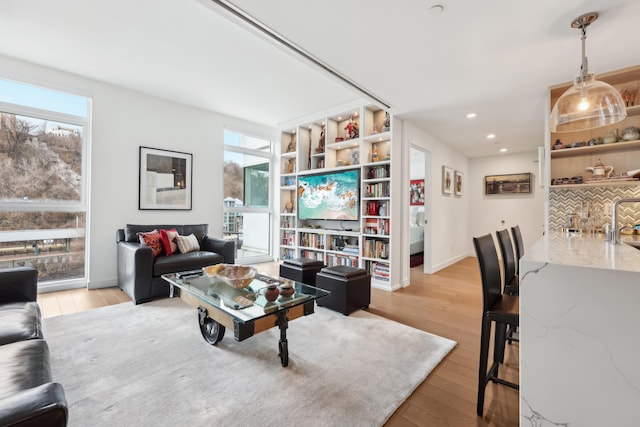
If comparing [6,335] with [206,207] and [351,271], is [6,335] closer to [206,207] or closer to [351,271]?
[351,271]

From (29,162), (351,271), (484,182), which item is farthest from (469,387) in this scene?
(484,182)

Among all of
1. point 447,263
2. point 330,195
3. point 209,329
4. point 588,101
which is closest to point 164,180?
point 330,195

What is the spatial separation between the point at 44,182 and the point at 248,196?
2.82m

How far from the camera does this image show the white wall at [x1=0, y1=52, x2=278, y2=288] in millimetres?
3547

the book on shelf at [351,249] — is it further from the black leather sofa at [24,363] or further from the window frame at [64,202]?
the window frame at [64,202]

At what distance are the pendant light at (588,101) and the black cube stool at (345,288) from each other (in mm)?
2171

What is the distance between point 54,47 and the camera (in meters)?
2.91

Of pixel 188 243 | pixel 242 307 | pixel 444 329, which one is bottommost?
pixel 444 329

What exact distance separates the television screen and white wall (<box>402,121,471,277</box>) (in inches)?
29.6

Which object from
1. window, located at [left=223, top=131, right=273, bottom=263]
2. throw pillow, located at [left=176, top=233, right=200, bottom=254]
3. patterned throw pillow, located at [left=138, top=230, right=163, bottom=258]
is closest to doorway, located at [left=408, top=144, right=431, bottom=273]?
window, located at [left=223, top=131, right=273, bottom=263]

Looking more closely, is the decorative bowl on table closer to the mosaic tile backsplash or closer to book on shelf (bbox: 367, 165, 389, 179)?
book on shelf (bbox: 367, 165, 389, 179)

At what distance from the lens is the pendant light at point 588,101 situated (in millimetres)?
1878

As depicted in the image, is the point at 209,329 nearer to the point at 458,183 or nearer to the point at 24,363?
the point at 24,363

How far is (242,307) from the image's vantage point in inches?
76.1
